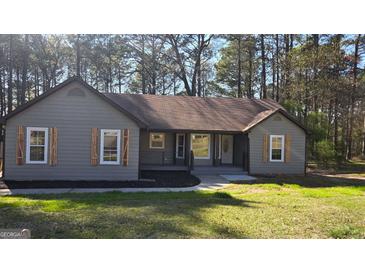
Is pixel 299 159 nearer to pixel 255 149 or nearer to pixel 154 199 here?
pixel 255 149

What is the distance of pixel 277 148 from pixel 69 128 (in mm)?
10214

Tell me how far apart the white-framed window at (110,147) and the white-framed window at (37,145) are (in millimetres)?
2290

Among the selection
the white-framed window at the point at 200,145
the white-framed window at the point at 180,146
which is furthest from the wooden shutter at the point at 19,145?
the white-framed window at the point at 200,145

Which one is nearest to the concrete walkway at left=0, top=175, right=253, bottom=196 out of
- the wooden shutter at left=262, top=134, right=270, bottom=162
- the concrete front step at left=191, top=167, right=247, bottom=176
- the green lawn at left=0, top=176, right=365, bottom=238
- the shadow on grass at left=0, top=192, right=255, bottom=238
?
the green lawn at left=0, top=176, right=365, bottom=238

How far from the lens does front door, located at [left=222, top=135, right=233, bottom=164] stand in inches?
707

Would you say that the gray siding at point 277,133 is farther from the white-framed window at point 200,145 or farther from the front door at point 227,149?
the white-framed window at point 200,145

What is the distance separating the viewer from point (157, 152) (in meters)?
17.1

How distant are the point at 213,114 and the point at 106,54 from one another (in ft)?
55.1

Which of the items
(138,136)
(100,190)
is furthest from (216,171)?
(100,190)

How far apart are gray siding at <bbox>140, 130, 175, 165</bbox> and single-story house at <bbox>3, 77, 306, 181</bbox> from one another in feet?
0.18

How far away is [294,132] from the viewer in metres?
16.3

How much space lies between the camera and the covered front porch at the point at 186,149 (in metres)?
16.7

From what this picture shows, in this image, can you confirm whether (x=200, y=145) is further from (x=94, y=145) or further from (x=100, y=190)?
(x=100, y=190)

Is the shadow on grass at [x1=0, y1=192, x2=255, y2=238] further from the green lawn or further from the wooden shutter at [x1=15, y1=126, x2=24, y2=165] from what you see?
the wooden shutter at [x1=15, y1=126, x2=24, y2=165]
